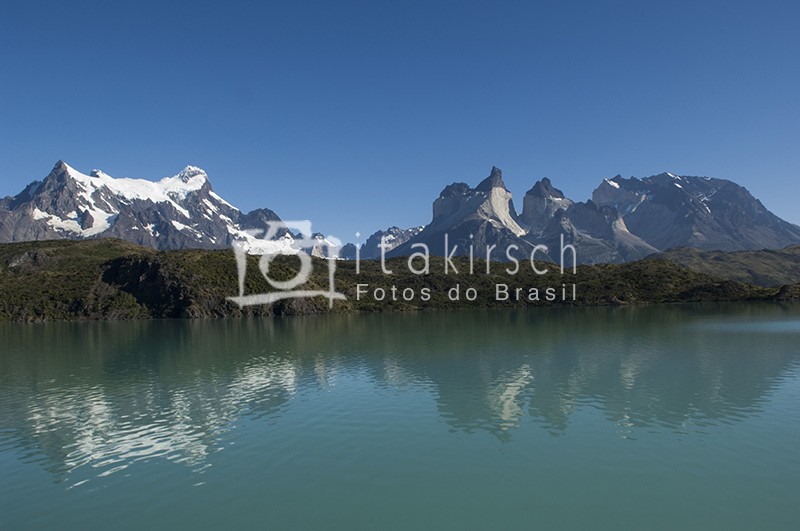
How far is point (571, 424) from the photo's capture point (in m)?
40.3

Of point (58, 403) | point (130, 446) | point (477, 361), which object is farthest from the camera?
point (477, 361)

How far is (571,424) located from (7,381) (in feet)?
224

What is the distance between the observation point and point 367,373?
219 feet

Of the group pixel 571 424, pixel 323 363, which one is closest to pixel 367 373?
pixel 323 363

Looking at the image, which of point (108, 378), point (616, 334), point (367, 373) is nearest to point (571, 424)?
point (367, 373)

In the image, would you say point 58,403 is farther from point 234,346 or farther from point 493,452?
point 234,346

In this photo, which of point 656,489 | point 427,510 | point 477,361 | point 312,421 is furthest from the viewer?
point 477,361

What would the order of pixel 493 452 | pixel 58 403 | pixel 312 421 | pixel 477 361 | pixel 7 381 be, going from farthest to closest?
pixel 477 361, pixel 7 381, pixel 58 403, pixel 312 421, pixel 493 452

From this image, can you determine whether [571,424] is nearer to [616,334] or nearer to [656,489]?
[656,489]

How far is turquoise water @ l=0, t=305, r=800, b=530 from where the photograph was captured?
2572 cm

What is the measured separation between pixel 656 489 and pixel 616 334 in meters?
87.0

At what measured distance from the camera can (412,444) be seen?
36.6 metres

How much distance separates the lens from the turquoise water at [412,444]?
25.7 m

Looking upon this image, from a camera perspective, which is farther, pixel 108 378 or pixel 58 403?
pixel 108 378
